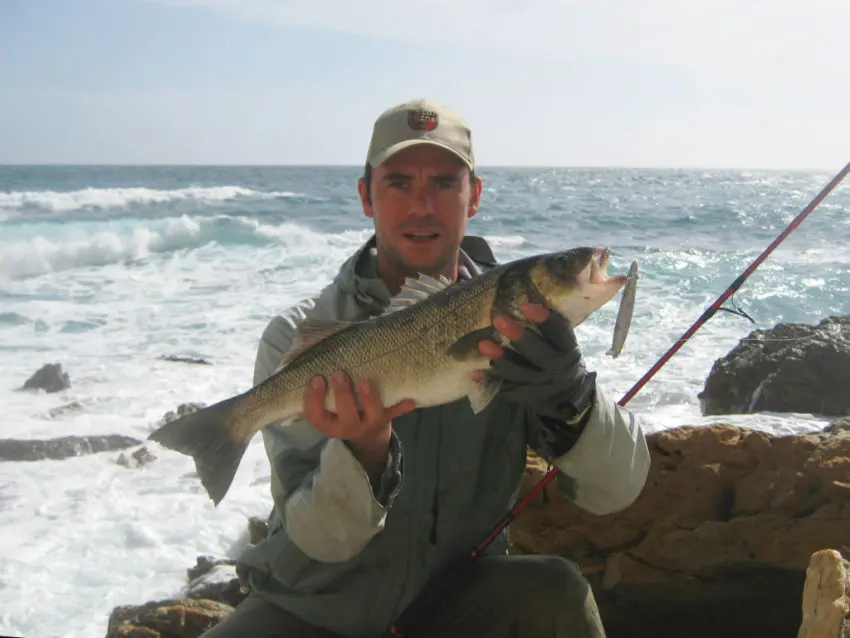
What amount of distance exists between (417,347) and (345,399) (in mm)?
286

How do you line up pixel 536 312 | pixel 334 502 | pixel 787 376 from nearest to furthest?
pixel 536 312 < pixel 334 502 < pixel 787 376

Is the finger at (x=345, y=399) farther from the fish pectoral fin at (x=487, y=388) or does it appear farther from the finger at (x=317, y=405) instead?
the fish pectoral fin at (x=487, y=388)

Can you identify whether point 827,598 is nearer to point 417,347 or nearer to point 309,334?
point 417,347

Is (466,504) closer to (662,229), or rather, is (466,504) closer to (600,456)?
(600,456)

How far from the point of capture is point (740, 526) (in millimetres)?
3764

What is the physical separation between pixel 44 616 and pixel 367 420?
3588 mm

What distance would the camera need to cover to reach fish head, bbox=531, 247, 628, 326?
2445 millimetres

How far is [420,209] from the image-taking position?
334 centimetres

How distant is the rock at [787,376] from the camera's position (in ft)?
26.8

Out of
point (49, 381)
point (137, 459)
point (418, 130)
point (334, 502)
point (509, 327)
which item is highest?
point (418, 130)

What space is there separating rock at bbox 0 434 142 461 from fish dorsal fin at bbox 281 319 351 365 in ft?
18.5

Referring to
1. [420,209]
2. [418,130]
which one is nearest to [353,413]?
[420,209]

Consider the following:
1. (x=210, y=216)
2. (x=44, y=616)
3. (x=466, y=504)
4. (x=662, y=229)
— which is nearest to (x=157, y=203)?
(x=210, y=216)

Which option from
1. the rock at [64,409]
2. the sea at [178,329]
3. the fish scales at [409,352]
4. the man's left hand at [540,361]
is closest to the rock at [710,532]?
the sea at [178,329]
